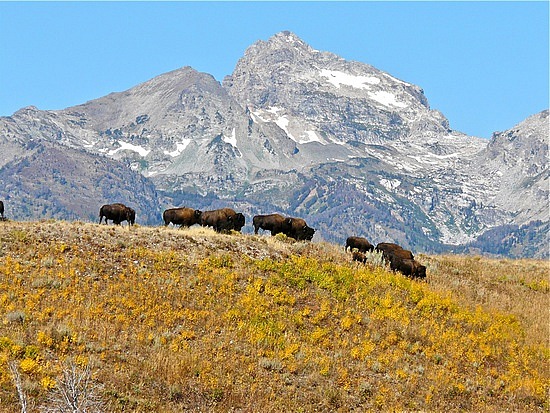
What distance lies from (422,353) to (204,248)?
438 inches

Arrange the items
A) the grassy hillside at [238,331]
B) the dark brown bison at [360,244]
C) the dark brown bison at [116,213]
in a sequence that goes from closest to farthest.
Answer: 1. the grassy hillside at [238,331]
2. the dark brown bison at [116,213]
3. the dark brown bison at [360,244]

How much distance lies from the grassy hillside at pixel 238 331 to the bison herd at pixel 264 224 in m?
2.48

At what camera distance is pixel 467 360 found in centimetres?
2308

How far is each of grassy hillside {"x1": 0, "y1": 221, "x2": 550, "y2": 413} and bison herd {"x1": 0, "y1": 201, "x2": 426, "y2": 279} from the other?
2477mm

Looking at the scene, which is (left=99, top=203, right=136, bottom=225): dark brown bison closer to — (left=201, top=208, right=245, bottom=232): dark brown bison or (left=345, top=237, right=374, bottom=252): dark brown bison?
(left=201, top=208, right=245, bottom=232): dark brown bison

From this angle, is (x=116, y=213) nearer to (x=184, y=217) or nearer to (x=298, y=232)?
(x=184, y=217)

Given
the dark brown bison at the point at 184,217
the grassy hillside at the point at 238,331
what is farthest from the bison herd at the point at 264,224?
the grassy hillside at the point at 238,331

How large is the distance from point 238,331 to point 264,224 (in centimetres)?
2192

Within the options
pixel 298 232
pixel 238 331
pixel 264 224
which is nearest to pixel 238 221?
pixel 264 224

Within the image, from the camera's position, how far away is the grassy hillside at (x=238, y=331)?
665 inches

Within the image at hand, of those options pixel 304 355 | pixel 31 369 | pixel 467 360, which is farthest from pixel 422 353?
pixel 31 369

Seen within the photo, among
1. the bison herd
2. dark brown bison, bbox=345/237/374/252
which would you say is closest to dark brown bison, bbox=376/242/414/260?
the bison herd

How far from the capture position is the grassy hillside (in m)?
16.9

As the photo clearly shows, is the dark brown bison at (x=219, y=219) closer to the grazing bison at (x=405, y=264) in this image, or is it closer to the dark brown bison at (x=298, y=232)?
the dark brown bison at (x=298, y=232)
